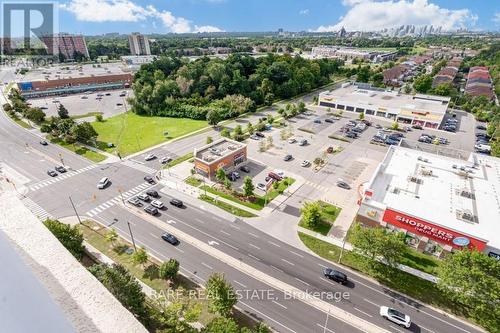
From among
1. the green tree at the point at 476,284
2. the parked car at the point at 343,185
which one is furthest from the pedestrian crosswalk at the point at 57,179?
the green tree at the point at 476,284

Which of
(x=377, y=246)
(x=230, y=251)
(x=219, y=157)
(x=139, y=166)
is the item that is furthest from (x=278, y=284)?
(x=139, y=166)

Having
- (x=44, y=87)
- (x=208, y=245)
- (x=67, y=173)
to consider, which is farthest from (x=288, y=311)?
(x=44, y=87)

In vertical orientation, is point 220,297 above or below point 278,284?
above

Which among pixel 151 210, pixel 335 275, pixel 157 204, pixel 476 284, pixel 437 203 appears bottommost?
pixel 335 275

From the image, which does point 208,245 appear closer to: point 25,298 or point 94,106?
point 25,298

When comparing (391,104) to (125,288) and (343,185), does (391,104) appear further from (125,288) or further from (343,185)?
(125,288)

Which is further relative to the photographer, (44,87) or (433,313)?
(44,87)

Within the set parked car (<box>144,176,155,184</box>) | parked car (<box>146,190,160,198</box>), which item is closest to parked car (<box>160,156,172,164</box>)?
parked car (<box>144,176,155,184</box>)
